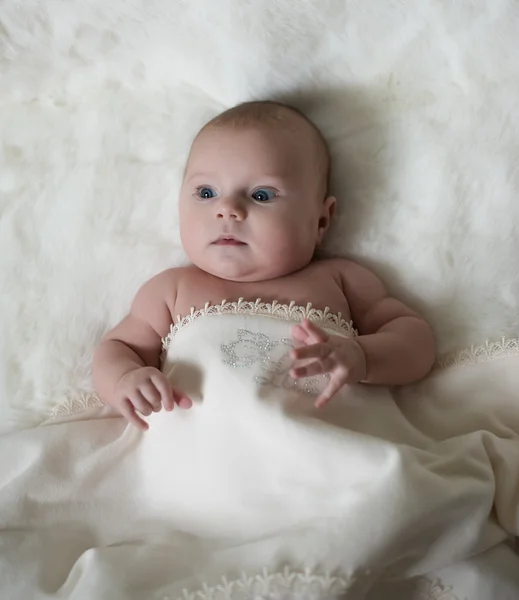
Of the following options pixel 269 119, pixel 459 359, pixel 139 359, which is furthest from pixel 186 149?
pixel 459 359

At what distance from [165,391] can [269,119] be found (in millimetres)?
521

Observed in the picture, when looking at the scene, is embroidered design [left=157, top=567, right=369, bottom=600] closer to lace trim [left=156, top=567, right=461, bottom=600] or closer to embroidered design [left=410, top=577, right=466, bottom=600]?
lace trim [left=156, top=567, right=461, bottom=600]

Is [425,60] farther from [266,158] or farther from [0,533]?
[0,533]

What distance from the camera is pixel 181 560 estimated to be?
1.01 meters

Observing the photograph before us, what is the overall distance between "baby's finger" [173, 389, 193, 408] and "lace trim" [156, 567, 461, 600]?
10.7 inches

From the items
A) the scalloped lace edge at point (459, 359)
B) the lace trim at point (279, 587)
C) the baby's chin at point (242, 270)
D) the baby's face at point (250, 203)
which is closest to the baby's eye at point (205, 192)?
the baby's face at point (250, 203)

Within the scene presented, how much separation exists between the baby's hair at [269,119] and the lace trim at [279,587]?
69 centimetres

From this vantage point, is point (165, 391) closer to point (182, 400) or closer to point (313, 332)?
point (182, 400)

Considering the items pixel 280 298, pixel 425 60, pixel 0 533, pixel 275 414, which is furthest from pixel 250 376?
pixel 425 60

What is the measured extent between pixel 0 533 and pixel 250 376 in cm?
46

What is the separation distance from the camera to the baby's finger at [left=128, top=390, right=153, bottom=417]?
1.12 metres

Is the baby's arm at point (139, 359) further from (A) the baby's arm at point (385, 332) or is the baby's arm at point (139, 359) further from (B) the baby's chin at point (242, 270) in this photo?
(A) the baby's arm at point (385, 332)

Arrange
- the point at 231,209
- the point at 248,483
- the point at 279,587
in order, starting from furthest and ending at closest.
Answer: the point at 231,209 < the point at 248,483 < the point at 279,587

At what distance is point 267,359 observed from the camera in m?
1.12
